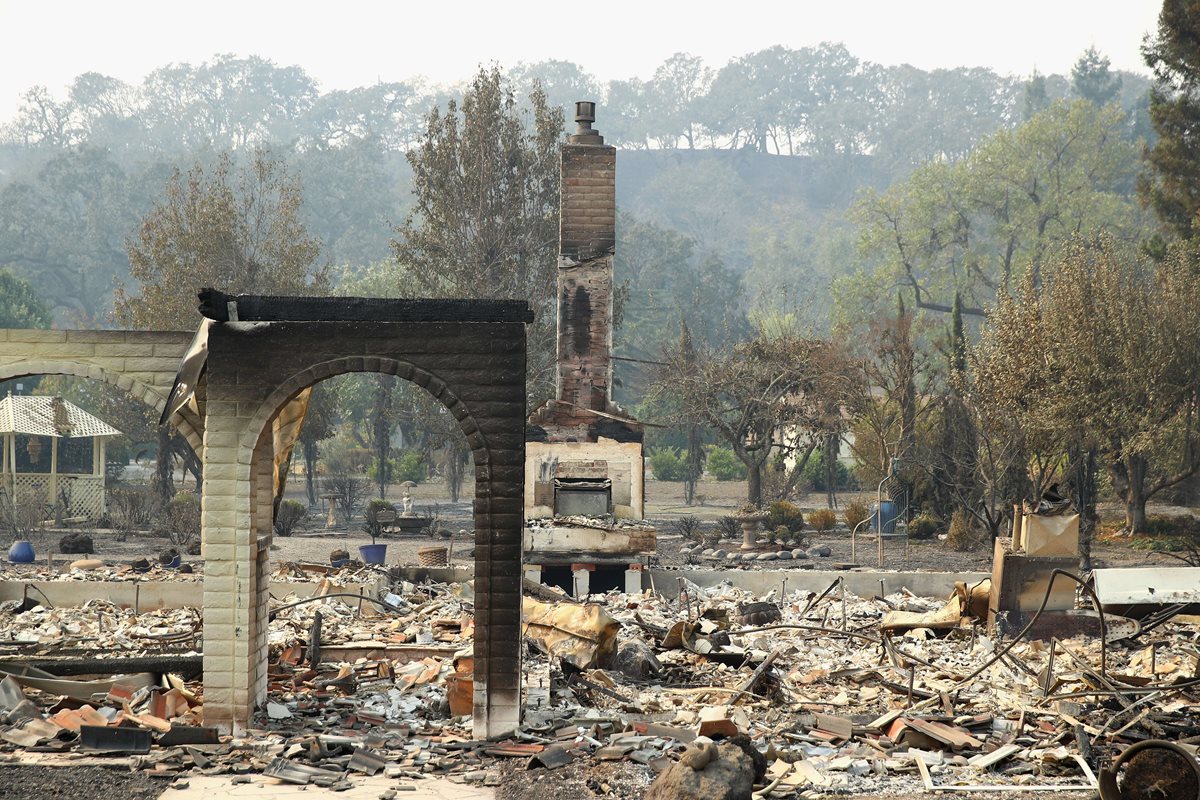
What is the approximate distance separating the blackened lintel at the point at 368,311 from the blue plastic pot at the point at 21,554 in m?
14.5

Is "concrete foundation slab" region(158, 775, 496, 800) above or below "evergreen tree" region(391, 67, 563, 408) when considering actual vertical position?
below

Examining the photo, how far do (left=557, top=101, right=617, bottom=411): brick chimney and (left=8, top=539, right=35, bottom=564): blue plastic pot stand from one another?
32.2ft

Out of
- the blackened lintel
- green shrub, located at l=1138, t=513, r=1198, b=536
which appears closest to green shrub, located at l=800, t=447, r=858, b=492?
green shrub, located at l=1138, t=513, r=1198, b=536

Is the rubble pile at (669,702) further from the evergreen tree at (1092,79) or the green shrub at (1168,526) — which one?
the evergreen tree at (1092,79)

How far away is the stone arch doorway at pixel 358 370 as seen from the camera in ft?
35.3

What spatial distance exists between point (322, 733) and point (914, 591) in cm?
1097

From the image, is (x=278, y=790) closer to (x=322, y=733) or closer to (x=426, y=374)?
(x=322, y=733)

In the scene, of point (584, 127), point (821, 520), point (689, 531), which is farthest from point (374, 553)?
point (821, 520)

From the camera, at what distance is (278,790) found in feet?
30.6

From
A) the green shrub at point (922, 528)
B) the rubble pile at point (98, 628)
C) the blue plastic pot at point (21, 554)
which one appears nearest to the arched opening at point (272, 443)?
the rubble pile at point (98, 628)

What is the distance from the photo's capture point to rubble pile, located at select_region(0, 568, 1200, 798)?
9.97 meters

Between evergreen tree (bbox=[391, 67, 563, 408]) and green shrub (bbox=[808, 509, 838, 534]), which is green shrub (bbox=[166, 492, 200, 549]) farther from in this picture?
green shrub (bbox=[808, 509, 838, 534])

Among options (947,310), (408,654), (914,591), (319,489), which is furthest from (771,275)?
(408,654)

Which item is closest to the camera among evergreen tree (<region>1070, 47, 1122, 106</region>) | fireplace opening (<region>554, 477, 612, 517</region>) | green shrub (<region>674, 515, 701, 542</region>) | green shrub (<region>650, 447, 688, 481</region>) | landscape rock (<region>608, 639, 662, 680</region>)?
landscape rock (<region>608, 639, 662, 680</region>)
